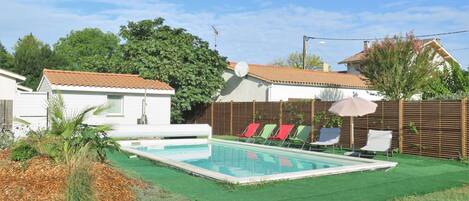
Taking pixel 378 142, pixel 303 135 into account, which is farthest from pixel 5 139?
pixel 378 142

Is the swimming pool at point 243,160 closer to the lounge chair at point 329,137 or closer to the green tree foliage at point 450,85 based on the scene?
the lounge chair at point 329,137

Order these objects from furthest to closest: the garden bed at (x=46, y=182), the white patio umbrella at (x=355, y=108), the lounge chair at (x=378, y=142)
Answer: the white patio umbrella at (x=355, y=108) < the lounge chair at (x=378, y=142) < the garden bed at (x=46, y=182)

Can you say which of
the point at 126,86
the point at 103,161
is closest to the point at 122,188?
the point at 103,161

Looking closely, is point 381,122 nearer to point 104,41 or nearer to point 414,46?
point 414,46

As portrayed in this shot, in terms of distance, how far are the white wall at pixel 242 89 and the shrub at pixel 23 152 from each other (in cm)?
1877

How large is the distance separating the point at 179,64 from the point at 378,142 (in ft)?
49.2

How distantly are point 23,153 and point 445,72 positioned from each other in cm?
2319

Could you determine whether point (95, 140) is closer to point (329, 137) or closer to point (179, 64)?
point (329, 137)

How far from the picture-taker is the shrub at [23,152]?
10.3 metres

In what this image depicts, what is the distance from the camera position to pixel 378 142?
16156 millimetres

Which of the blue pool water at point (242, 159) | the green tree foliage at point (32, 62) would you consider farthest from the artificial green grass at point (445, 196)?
the green tree foliage at point (32, 62)

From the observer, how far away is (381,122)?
702 inches

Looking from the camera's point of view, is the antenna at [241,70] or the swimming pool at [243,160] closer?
the swimming pool at [243,160]

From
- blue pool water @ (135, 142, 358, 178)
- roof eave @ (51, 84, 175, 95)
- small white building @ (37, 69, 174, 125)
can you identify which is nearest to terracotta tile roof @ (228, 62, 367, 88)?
roof eave @ (51, 84, 175, 95)
